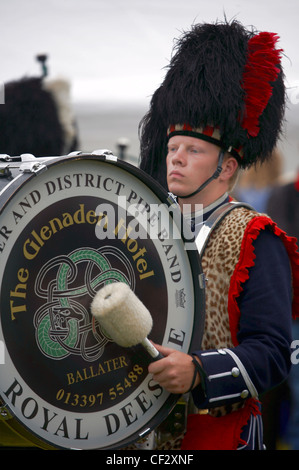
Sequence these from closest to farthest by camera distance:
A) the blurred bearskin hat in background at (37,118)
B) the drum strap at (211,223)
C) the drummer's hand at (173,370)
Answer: the drummer's hand at (173,370), the drum strap at (211,223), the blurred bearskin hat in background at (37,118)

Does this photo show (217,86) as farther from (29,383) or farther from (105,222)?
(29,383)

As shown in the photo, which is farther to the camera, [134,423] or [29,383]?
[134,423]

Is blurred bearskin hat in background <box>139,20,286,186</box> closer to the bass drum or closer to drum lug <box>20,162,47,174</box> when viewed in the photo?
the bass drum

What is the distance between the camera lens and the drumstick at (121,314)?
185 cm

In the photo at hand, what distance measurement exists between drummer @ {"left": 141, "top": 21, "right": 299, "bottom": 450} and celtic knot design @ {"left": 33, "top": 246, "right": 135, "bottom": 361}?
20 cm

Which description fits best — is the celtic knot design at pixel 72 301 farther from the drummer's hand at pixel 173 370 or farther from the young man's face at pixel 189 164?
the young man's face at pixel 189 164

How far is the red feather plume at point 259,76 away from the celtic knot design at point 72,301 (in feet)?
Result: 2.60

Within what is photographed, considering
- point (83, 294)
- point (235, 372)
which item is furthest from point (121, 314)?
point (235, 372)

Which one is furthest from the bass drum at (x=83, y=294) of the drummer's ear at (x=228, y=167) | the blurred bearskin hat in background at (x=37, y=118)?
the blurred bearskin hat in background at (x=37, y=118)

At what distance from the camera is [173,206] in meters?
2.20

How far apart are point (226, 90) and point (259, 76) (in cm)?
12
